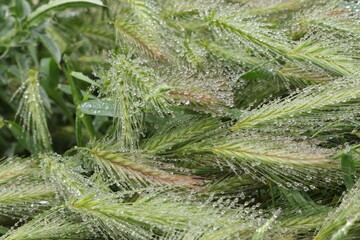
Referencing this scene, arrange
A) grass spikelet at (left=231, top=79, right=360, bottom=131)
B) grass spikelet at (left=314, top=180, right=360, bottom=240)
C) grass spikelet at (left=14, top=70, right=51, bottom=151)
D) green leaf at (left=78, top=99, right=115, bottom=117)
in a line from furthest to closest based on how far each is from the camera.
→ grass spikelet at (left=14, top=70, right=51, bottom=151) < green leaf at (left=78, top=99, right=115, bottom=117) < grass spikelet at (left=231, top=79, right=360, bottom=131) < grass spikelet at (left=314, top=180, right=360, bottom=240)

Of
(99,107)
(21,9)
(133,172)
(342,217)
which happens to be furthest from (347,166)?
(21,9)

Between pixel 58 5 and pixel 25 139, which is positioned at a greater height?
pixel 58 5

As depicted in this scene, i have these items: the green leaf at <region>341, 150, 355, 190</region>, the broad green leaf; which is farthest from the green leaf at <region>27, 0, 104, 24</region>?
the green leaf at <region>341, 150, 355, 190</region>

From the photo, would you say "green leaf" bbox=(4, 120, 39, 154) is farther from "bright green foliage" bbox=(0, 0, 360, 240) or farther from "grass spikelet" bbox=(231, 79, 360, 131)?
"grass spikelet" bbox=(231, 79, 360, 131)

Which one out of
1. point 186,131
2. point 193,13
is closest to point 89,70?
point 193,13

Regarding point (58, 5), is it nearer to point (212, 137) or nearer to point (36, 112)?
point (36, 112)

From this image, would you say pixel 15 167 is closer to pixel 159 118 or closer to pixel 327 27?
pixel 159 118

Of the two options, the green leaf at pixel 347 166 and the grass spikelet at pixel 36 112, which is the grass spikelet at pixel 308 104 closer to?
the green leaf at pixel 347 166

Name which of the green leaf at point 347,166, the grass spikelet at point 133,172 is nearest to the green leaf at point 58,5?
the grass spikelet at point 133,172
